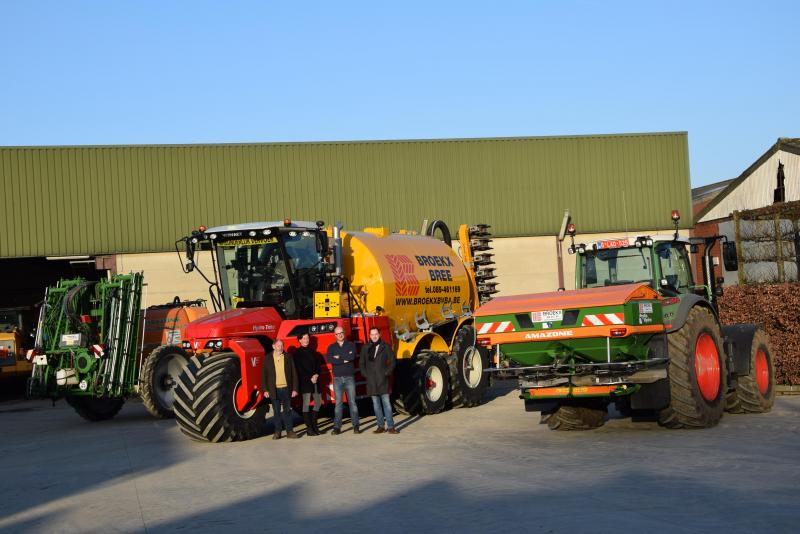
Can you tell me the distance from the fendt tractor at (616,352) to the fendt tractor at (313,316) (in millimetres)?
3827

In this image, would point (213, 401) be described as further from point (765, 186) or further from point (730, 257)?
point (765, 186)

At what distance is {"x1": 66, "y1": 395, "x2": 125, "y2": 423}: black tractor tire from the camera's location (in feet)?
66.2

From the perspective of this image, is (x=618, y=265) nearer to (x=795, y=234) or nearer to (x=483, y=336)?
(x=483, y=336)

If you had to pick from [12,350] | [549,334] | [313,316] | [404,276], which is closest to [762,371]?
[549,334]

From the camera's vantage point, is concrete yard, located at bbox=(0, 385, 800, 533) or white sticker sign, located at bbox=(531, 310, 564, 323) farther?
white sticker sign, located at bbox=(531, 310, 564, 323)

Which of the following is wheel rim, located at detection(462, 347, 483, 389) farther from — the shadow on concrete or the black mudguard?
the shadow on concrete

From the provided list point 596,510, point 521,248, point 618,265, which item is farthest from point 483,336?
point 521,248

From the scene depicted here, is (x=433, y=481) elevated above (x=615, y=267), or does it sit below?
below

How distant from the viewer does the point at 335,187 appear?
1358 inches

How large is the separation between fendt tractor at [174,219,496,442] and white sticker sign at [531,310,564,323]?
440cm

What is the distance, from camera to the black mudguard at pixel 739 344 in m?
15.1

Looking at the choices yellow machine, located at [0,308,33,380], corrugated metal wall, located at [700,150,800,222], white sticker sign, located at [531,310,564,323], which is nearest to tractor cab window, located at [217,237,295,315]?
white sticker sign, located at [531,310,564,323]

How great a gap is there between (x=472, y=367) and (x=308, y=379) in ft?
17.1

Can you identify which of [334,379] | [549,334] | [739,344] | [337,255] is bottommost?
[334,379]
